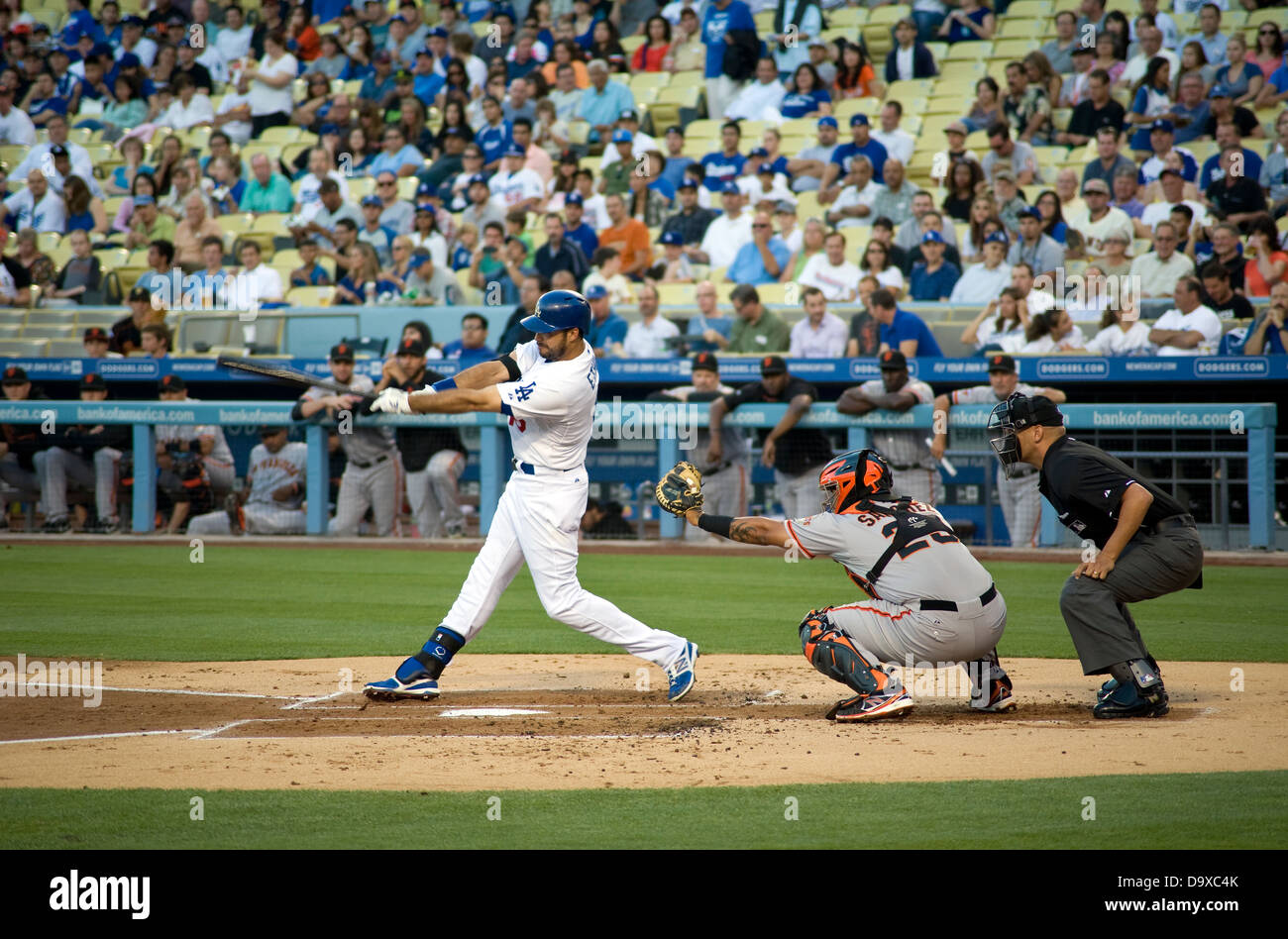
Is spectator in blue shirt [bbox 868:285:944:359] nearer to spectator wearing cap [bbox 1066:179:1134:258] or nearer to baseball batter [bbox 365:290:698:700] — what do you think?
spectator wearing cap [bbox 1066:179:1134:258]

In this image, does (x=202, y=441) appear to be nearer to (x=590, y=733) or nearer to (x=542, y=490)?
(x=542, y=490)

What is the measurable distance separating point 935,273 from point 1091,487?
8.03 metres

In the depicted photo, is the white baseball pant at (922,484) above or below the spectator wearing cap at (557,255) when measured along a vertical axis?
below

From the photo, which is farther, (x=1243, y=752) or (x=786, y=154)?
(x=786, y=154)

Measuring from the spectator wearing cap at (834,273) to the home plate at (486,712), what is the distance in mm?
8516

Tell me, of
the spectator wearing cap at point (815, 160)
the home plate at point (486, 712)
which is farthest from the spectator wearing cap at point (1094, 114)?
the home plate at point (486, 712)

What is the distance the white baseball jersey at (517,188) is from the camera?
54.7 feet

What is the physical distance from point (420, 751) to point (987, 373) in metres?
8.28

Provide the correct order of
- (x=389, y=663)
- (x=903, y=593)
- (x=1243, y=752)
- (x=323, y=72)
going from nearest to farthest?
(x=1243, y=752)
(x=903, y=593)
(x=389, y=663)
(x=323, y=72)

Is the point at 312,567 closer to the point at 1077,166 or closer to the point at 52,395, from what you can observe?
the point at 52,395

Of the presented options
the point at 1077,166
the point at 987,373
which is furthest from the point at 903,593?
the point at 1077,166

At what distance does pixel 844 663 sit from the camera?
5.76 meters

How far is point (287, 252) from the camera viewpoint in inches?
683

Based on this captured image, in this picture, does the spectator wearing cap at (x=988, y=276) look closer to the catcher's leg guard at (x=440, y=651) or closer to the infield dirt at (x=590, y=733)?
the infield dirt at (x=590, y=733)
